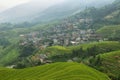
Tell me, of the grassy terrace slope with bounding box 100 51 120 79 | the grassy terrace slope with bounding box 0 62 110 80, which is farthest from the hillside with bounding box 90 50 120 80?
the grassy terrace slope with bounding box 0 62 110 80

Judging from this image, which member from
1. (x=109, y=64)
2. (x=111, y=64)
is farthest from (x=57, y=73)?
(x=111, y=64)

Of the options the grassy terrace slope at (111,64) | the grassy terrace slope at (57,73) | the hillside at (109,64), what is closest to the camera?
the grassy terrace slope at (57,73)

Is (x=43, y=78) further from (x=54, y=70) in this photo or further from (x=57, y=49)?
(x=57, y=49)

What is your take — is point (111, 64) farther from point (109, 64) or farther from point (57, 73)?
point (57, 73)

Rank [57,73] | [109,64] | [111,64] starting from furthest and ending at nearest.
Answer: [109,64] → [111,64] → [57,73]

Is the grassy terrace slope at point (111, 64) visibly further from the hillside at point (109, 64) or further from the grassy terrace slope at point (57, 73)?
the grassy terrace slope at point (57, 73)

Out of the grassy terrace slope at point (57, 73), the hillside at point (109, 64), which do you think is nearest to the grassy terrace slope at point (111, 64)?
the hillside at point (109, 64)

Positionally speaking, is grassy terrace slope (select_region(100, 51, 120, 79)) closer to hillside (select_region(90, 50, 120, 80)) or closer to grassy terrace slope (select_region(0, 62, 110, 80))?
hillside (select_region(90, 50, 120, 80))

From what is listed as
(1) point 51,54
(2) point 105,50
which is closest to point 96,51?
(2) point 105,50
